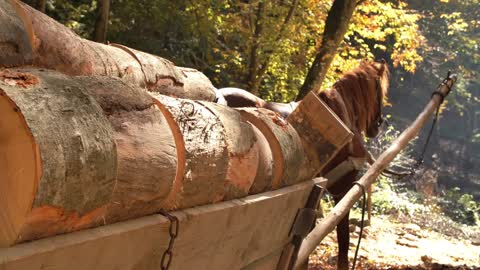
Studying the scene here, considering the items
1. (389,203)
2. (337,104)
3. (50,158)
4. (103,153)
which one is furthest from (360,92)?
(389,203)

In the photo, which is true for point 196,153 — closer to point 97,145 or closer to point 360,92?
point 97,145

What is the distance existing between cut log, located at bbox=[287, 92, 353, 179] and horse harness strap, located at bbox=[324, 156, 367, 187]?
2.71 meters

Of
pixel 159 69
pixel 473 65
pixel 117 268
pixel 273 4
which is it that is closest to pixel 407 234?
pixel 273 4

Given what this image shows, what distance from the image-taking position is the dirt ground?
684cm

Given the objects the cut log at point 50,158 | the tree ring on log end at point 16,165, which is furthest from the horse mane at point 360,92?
the tree ring on log end at point 16,165

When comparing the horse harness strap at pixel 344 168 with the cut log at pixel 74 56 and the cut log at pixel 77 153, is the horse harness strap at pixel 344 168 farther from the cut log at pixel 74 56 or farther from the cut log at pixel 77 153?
the cut log at pixel 77 153

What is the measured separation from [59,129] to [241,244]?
3.27 ft

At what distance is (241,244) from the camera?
1.99 meters

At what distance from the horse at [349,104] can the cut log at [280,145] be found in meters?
2.65

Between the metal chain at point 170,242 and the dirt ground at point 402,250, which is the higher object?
the metal chain at point 170,242

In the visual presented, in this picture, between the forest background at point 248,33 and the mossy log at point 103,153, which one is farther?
the forest background at point 248,33

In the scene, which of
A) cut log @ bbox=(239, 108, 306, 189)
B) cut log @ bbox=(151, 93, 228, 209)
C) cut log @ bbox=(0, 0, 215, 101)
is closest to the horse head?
cut log @ bbox=(0, 0, 215, 101)

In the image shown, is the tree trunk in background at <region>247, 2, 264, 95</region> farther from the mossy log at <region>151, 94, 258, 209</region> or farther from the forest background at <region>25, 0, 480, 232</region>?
the mossy log at <region>151, 94, 258, 209</region>

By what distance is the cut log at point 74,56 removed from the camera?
1.88 m
